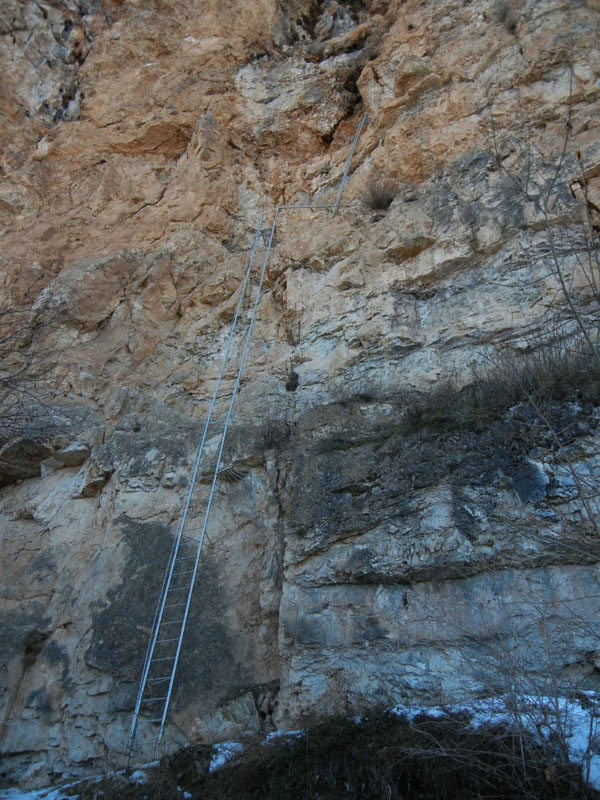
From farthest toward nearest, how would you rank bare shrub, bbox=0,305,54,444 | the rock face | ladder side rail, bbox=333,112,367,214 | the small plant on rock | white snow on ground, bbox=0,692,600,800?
ladder side rail, bbox=333,112,367,214 → the small plant on rock → bare shrub, bbox=0,305,54,444 → the rock face → white snow on ground, bbox=0,692,600,800

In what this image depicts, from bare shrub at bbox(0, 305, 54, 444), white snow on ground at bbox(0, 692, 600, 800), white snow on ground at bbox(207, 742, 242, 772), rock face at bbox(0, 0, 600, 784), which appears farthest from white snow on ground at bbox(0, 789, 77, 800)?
bare shrub at bbox(0, 305, 54, 444)

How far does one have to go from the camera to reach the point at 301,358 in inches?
280

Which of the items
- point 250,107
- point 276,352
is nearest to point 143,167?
point 250,107

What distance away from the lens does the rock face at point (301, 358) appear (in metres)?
4.66

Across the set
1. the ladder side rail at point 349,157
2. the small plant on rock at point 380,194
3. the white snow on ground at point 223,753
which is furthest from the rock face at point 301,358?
the white snow on ground at point 223,753

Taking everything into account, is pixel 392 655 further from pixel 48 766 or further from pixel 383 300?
pixel 383 300

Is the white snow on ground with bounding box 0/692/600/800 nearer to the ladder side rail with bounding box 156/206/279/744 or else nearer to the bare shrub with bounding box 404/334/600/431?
the ladder side rail with bounding box 156/206/279/744

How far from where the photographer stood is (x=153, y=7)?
11.7 m

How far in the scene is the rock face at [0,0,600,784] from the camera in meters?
4.66

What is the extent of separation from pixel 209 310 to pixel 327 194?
2.51 metres

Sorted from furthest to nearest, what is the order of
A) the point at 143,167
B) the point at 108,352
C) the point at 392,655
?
the point at 143,167 < the point at 108,352 < the point at 392,655

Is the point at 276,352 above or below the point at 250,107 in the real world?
below

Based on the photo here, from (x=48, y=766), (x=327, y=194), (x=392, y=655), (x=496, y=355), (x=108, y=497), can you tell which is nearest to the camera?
(x=392, y=655)

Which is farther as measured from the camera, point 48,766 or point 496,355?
point 496,355
